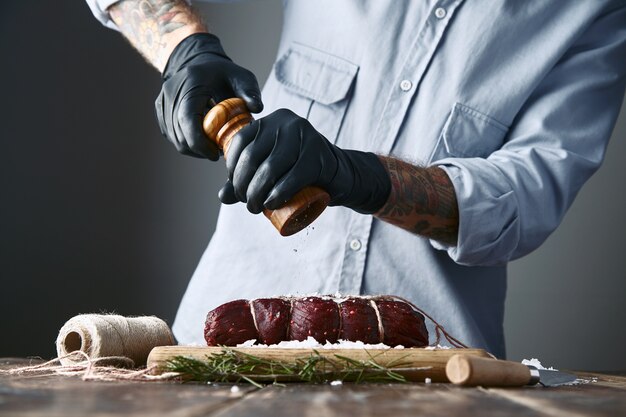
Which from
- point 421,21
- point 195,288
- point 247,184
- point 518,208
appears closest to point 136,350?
point 247,184

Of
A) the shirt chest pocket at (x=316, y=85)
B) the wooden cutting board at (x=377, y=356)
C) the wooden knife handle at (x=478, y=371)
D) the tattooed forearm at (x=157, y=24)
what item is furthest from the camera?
the shirt chest pocket at (x=316, y=85)

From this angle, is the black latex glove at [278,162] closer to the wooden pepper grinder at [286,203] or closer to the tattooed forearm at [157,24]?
the wooden pepper grinder at [286,203]

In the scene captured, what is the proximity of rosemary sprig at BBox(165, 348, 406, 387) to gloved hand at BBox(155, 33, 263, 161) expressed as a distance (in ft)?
1.37

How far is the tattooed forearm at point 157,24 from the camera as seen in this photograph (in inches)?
69.2

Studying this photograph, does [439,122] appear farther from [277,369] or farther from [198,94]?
[277,369]

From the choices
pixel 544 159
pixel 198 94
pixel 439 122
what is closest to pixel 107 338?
pixel 198 94

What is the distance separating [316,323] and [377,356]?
16cm

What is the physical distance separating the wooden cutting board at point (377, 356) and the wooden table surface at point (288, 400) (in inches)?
1.8

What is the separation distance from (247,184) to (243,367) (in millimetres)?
322

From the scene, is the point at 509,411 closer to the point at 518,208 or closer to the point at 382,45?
the point at 518,208

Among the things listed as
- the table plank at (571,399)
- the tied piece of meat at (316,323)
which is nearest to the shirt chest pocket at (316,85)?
the tied piece of meat at (316,323)

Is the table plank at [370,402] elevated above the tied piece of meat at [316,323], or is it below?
below

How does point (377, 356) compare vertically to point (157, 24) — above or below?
below

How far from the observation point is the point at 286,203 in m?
1.30
